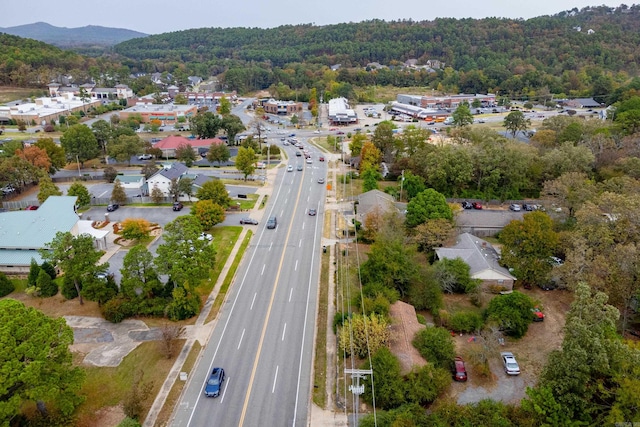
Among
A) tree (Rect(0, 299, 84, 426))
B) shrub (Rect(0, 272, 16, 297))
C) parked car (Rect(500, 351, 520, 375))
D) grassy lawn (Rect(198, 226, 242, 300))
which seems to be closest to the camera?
tree (Rect(0, 299, 84, 426))

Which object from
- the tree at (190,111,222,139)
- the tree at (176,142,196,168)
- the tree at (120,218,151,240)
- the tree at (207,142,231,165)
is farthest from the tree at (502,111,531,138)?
the tree at (120,218,151,240)

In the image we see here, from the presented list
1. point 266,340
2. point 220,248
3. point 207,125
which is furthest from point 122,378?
point 207,125

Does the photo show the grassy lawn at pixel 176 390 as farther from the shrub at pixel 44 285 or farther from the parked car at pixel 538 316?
the parked car at pixel 538 316

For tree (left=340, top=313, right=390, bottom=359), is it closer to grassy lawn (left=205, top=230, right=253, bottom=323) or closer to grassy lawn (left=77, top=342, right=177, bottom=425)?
grassy lawn (left=205, top=230, right=253, bottom=323)

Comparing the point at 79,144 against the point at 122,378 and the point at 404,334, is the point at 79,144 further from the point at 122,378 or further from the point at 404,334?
the point at 404,334

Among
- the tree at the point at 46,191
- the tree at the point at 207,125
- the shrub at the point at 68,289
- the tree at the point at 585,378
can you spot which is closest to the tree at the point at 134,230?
the shrub at the point at 68,289

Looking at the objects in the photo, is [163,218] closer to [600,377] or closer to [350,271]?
[350,271]

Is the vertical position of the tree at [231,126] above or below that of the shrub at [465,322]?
above

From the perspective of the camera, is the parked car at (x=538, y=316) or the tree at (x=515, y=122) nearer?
the parked car at (x=538, y=316)
